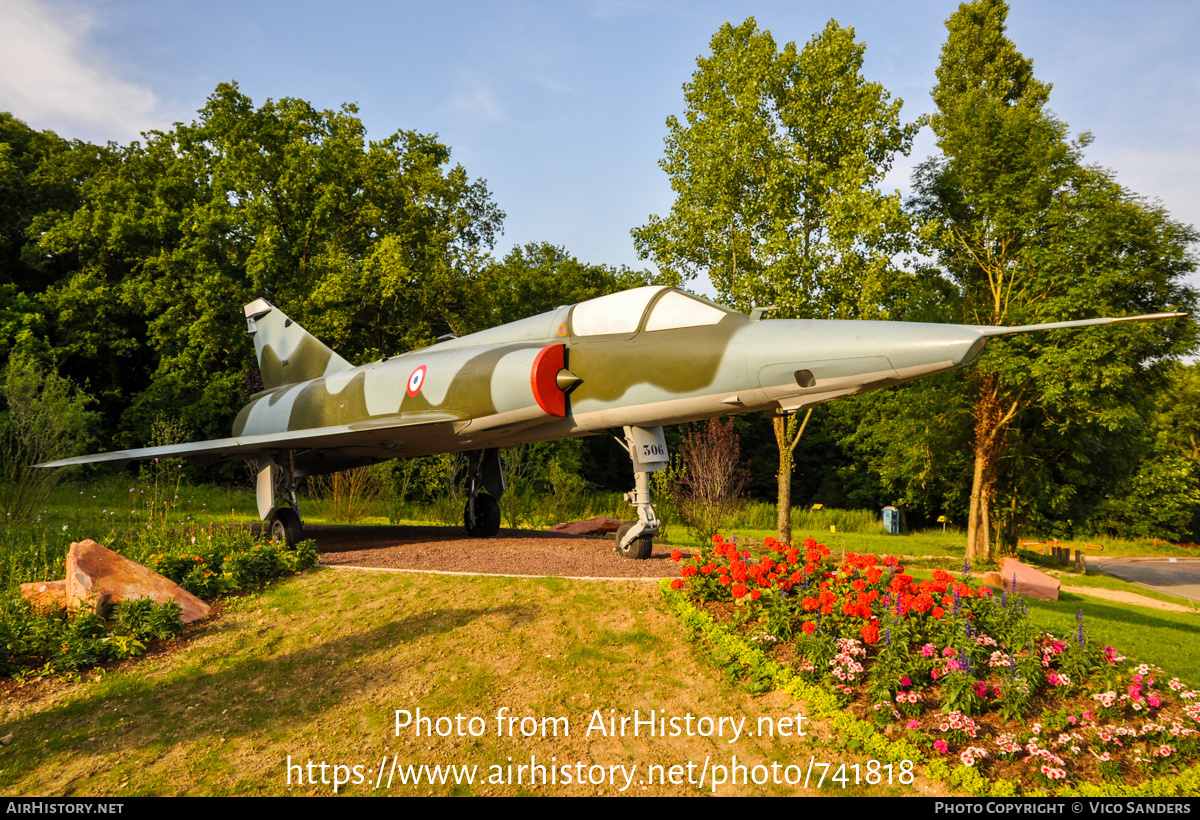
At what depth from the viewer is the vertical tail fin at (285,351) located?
12.9m

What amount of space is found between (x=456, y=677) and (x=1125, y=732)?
4681 mm

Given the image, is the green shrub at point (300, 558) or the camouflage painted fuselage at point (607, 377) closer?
the camouflage painted fuselage at point (607, 377)

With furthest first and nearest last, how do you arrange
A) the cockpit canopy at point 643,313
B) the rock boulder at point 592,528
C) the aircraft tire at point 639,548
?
1. the rock boulder at point 592,528
2. the aircraft tire at point 639,548
3. the cockpit canopy at point 643,313

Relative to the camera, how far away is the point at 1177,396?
157 ft

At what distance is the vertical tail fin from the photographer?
42.3ft

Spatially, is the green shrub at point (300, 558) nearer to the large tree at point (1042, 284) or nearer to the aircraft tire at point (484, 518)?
the aircraft tire at point (484, 518)

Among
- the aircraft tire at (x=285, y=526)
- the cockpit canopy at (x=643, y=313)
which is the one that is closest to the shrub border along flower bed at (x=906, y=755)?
the cockpit canopy at (x=643, y=313)

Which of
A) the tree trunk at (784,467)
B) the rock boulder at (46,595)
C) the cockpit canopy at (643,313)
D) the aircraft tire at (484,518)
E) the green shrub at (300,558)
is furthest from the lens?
the tree trunk at (784,467)

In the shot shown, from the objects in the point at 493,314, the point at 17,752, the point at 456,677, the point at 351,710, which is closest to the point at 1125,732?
the point at 456,677

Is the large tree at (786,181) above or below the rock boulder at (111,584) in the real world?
above

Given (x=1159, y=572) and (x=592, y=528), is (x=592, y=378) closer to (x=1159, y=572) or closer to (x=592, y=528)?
(x=592, y=528)

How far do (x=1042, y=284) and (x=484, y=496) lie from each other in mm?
14585

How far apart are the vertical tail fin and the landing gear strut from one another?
2.85 m

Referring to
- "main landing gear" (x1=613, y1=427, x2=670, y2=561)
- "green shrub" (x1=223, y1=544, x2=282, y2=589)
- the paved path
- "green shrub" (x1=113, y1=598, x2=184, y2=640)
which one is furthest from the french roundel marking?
the paved path
